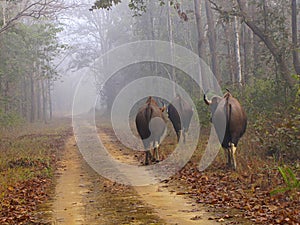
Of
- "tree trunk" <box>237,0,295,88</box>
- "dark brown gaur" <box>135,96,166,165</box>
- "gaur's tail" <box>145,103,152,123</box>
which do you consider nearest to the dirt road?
"dark brown gaur" <box>135,96,166,165</box>

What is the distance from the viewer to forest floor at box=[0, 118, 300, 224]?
7.93 meters

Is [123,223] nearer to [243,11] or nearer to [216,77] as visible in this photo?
[243,11]

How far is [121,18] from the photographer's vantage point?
2228 inches

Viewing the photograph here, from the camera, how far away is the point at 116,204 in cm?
927

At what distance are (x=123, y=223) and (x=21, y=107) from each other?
4060 cm

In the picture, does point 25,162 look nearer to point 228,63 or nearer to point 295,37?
point 295,37

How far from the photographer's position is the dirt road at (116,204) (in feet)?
26.2

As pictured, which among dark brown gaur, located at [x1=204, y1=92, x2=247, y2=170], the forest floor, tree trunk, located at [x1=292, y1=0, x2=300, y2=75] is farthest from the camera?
tree trunk, located at [x1=292, y1=0, x2=300, y2=75]

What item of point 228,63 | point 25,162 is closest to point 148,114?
point 25,162

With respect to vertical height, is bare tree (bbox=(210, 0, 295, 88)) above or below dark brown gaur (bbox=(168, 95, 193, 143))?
above

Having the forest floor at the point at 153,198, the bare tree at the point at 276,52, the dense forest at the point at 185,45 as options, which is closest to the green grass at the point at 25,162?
the forest floor at the point at 153,198

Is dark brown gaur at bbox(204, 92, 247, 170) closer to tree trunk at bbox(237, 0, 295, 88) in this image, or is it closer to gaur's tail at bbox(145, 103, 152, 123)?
gaur's tail at bbox(145, 103, 152, 123)

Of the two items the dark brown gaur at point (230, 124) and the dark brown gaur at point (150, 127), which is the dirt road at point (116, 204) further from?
the dark brown gaur at point (150, 127)

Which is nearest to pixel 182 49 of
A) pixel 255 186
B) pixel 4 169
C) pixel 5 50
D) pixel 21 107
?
pixel 5 50
